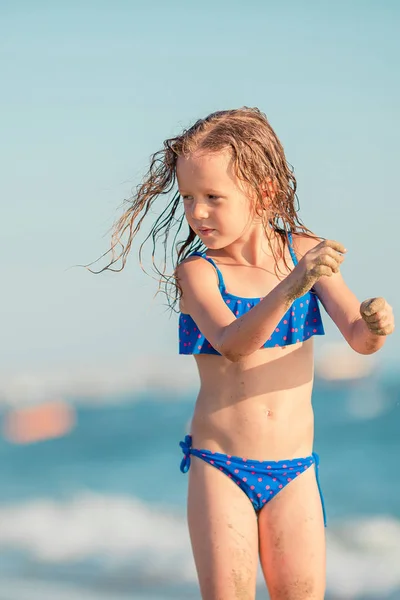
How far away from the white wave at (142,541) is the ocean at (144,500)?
0.01 metres

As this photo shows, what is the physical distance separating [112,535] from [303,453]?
526cm

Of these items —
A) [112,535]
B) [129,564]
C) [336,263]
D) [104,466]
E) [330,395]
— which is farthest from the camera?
A: [330,395]

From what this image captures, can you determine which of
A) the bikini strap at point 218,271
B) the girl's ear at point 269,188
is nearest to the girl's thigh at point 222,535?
the bikini strap at point 218,271

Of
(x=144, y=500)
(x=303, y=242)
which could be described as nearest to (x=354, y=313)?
(x=303, y=242)

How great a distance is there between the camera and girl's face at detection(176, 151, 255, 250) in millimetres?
3459

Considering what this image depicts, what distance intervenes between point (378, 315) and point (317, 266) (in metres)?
0.24

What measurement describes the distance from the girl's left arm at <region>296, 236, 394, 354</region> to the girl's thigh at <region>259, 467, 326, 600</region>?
1.59ft

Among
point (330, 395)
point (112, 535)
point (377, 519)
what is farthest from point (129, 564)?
point (330, 395)

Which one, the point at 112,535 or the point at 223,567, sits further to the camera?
the point at 112,535

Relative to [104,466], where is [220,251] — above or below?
below

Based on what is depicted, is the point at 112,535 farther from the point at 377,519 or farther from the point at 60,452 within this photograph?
the point at 60,452

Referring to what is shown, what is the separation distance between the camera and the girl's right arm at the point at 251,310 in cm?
302

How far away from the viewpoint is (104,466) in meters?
10.8

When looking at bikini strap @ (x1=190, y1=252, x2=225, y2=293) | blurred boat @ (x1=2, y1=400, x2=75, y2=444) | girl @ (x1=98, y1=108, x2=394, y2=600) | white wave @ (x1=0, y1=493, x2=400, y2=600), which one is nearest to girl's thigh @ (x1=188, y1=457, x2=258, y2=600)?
girl @ (x1=98, y1=108, x2=394, y2=600)
